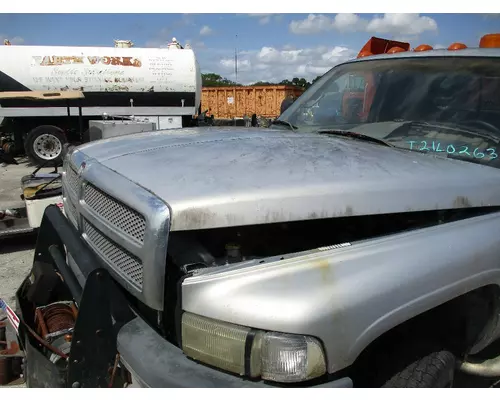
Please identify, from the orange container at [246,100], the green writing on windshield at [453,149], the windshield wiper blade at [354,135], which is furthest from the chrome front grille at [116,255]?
the orange container at [246,100]

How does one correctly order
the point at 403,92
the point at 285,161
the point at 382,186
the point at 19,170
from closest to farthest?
the point at 382,186 < the point at 285,161 < the point at 403,92 < the point at 19,170

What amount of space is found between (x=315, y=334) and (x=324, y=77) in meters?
2.92

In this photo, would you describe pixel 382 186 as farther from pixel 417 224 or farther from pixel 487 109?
pixel 487 109

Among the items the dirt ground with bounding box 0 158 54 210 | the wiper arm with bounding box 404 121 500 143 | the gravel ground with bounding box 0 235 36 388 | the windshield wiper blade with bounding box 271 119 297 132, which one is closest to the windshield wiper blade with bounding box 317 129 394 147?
the wiper arm with bounding box 404 121 500 143

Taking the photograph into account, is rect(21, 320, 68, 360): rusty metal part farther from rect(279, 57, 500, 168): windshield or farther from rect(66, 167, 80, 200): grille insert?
rect(279, 57, 500, 168): windshield

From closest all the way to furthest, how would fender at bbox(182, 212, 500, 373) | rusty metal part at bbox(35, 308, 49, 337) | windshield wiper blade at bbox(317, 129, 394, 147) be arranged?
fender at bbox(182, 212, 500, 373) < rusty metal part at bbox(35, 308, 49, 337) < windshield wiper blade at bbox(317, 129, 394, 147)

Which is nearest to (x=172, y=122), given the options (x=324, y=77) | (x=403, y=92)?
(x=324, y=77)

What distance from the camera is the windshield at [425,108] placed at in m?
2.68

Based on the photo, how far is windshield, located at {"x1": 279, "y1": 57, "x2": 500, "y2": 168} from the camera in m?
2.68

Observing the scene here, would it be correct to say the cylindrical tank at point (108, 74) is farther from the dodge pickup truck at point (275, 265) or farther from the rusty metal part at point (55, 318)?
the rusty metal part at point (55, 318)

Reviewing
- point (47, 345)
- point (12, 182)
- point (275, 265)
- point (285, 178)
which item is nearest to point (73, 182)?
point (47, 345)

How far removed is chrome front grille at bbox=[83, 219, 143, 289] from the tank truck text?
38.7ft

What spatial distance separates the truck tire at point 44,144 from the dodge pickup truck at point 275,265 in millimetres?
11145
